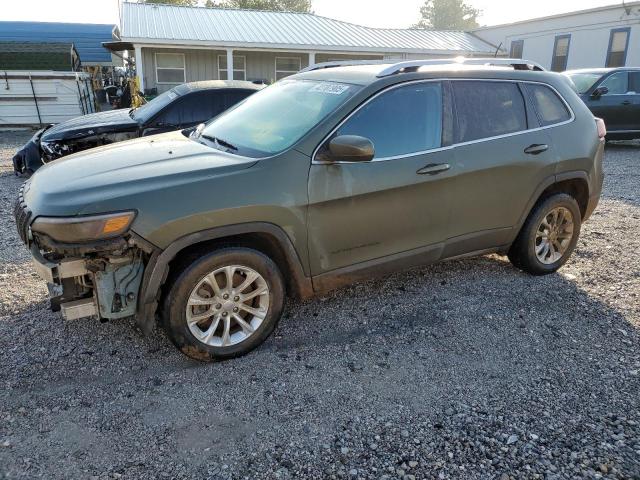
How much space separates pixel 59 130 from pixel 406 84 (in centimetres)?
594

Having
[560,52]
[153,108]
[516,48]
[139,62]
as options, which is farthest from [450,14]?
[153,108]

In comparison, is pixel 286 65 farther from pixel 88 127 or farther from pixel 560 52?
pixel 88 127

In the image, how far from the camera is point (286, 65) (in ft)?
70.6

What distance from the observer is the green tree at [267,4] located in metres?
50.2

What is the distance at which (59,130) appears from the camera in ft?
24.8

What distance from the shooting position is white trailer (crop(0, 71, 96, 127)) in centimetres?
1478

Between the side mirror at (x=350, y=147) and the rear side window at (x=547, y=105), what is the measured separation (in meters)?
1.87

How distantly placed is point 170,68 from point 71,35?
520 inches

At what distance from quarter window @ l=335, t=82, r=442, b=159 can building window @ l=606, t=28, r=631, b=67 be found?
19.2 meters

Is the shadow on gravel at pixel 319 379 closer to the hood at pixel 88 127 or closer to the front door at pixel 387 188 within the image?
the front door at pixel 387 188

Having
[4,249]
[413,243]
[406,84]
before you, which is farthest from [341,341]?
[4,249]

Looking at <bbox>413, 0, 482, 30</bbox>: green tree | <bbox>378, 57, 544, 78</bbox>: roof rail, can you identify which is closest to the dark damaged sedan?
<bbox>378, 57, 544, 78</bbox>: roof rail

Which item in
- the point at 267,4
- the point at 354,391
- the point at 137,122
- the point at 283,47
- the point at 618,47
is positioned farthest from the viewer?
the point at 267,4

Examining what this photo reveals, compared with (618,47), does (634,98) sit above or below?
below
